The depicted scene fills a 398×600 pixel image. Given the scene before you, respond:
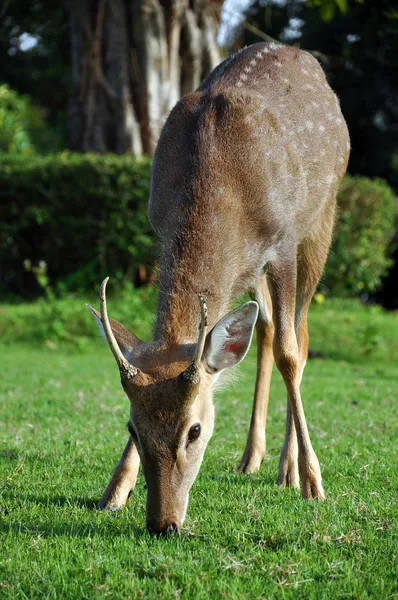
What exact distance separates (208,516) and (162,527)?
1.16ft

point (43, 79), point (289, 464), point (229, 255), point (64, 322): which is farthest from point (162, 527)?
point (43, 79)

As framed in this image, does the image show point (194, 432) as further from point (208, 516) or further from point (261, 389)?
point (261, 389)

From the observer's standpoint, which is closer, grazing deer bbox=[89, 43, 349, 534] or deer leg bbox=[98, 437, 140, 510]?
grazing deer bbox=[89, 43, 349, 534]

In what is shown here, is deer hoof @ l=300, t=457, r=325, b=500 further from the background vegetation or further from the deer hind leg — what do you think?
the deer hind leg

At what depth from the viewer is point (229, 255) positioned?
476cm

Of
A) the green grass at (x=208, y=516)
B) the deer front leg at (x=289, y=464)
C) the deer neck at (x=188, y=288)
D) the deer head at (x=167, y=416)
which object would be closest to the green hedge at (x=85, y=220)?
the green grass at (x=208, y=516)

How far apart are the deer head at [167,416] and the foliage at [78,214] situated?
8.88 meters

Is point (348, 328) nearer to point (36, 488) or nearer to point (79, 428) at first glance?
point (79, 428)

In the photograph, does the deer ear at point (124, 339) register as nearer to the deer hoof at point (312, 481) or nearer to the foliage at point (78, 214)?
the deer hoof at point (312, 481)

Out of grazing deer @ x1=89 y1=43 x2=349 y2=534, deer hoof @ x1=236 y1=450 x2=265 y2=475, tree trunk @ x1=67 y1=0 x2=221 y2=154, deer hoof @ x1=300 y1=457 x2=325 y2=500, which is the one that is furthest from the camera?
tree trunk @ x1=67 y1=0 x2=221 y2=154

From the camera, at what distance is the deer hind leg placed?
5.43 m

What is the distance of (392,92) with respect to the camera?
2442 centimetres

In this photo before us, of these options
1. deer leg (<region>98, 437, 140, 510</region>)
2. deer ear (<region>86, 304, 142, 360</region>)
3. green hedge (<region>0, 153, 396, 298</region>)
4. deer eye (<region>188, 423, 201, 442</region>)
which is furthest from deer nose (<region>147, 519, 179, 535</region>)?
green hedge (<region>0, 153, 396, 298</region>)

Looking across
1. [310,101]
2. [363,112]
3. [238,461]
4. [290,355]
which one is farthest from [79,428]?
[363,112]
